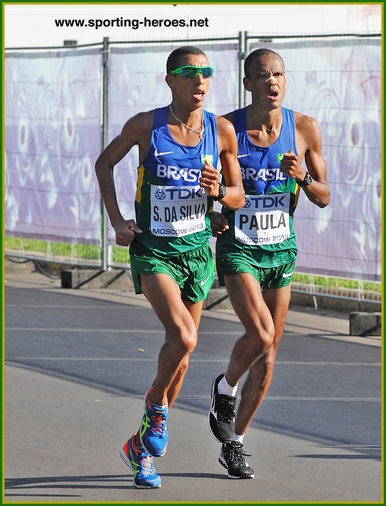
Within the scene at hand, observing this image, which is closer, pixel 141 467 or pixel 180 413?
pixel 141 467

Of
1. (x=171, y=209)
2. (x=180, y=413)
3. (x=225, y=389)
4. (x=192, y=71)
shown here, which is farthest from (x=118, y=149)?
(x=180, y=413)

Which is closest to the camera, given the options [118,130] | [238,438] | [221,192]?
[221,192]

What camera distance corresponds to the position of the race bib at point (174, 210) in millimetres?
6266

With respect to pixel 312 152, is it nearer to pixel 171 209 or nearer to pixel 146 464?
pixel 171 209

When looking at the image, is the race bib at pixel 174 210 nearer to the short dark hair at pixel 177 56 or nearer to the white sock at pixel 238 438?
the short dark hair at pixel 177 56

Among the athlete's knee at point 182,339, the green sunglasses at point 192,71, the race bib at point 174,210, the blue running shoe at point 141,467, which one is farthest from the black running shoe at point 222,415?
the green sunglasses at point 192,71

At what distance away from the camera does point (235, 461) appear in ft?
21.1

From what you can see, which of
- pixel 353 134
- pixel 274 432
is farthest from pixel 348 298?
pixel 274 432

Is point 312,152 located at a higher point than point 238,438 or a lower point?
higher

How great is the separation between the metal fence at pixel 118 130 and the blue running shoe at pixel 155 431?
5.44 meters

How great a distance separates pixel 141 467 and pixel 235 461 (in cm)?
50

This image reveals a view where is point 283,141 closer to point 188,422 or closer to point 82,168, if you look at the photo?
point 188,422

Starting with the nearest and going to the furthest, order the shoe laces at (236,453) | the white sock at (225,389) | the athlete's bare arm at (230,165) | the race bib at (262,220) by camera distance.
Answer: the athlete's bare arm at (230,165) → the shoe laces at (236,453) → the race bib at (262,220) → the white sock at (225,389)

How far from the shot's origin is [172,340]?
241 inches
